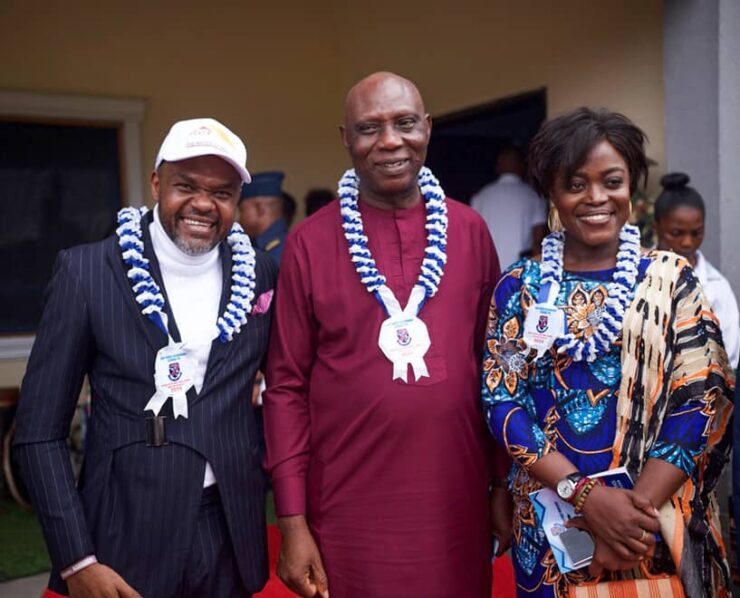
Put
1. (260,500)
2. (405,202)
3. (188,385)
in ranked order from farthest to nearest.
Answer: (405,202) → (260,500) → (188,385)

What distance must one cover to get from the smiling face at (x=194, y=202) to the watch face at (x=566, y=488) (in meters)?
1.06

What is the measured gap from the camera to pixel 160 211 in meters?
2.04

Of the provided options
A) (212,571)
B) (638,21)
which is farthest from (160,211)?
(638,21)

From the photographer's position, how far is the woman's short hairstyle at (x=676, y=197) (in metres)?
4.00

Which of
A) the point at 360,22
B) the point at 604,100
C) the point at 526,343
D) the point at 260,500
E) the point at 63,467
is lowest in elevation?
the point at 260,500

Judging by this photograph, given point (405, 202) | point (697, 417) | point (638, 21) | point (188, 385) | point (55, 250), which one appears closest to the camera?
point (697, 417)

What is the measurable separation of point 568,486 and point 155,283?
3.64 ft

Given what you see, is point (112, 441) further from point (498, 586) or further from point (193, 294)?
point (498, 586)

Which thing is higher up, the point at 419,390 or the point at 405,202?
the point at 405,202

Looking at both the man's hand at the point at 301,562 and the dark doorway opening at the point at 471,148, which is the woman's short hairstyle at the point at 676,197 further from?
the dark doorway opening at the point at 471,148

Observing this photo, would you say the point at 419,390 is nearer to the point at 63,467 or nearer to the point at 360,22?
the point at 63,467

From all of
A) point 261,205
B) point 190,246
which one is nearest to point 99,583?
point 190,246

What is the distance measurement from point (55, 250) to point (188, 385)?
4.85 metres

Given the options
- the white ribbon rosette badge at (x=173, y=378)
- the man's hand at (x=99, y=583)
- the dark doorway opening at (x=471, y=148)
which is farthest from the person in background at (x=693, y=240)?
the dark doorway opening at (x=471, y=148)
